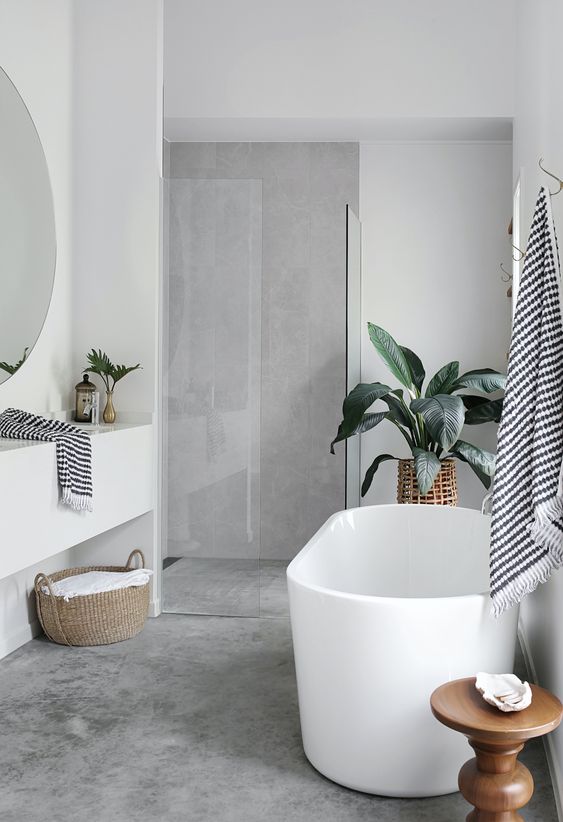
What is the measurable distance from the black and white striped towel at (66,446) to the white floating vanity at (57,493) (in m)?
0.03

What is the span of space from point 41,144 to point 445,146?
2513 millimetres

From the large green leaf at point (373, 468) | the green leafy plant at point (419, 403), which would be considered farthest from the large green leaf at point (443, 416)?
the large green leaf at point (373, 468)

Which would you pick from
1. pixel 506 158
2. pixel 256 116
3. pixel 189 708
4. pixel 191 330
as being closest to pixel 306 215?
pixel 256 116

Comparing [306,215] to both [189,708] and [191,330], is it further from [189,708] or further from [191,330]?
[189,708]

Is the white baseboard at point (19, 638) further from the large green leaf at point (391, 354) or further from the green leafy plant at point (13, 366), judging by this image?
the large green leaf at point (391, 354)

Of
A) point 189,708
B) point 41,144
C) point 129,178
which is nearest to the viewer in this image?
point 189,708

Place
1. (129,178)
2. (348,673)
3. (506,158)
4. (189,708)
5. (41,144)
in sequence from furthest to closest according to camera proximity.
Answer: (506,158)
(129,178)
(41,144)
(189,708)
(348,673)

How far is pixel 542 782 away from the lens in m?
2.35

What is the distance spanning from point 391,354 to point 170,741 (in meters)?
2.49

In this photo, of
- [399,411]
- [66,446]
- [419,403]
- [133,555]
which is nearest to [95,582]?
[133,555]

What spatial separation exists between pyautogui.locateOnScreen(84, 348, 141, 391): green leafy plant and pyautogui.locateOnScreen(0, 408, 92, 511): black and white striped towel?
0.67 meters

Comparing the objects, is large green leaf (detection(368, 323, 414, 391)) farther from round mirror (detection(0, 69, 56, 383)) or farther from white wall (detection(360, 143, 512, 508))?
round mirror (detection(0, 69, 56, 383))

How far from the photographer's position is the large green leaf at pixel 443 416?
13.3 feet

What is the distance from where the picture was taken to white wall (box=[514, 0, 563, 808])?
2361 mm
